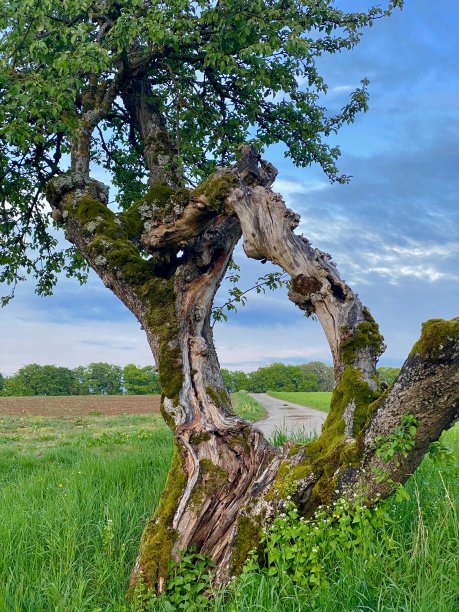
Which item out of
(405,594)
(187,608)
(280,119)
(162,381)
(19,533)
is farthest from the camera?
(280,119)

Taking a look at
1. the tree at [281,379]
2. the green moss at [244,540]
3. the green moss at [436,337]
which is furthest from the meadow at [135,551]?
the tree at [281,379]

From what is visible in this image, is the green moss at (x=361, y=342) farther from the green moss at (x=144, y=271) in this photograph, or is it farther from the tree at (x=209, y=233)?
the green moss at (x=144, y=271)

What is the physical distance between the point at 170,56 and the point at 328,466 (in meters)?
9.01

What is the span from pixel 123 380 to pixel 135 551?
8920 cm

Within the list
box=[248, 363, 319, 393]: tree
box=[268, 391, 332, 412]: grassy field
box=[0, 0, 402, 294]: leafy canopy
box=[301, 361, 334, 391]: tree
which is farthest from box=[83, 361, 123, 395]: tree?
box=[0, 0, 402, 294]: leafy canopy

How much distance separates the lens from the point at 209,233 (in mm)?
7895

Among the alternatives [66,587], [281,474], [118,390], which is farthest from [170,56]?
[118,390]

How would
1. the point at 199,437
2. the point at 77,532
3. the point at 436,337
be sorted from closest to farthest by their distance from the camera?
1. the point at 436,337
2. the point at 199,437
3. the point at 77,532

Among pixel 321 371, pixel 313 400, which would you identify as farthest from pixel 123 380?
pixel 313 400

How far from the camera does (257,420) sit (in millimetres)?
23547

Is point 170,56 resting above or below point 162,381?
above

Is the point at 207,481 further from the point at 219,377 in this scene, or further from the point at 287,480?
the point at 219,377

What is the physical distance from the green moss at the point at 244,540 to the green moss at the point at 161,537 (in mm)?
666

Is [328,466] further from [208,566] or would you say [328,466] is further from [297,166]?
[297,166]
